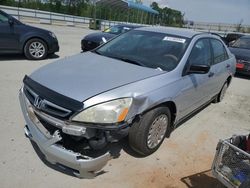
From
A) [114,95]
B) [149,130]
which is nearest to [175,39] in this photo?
[149,130]

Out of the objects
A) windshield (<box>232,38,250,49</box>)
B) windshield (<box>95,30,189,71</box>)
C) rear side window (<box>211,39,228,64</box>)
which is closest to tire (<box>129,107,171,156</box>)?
windshield (<box>95,30,189,71</box>)

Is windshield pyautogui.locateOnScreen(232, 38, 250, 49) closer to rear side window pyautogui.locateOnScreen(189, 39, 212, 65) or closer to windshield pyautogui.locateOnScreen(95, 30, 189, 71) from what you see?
rear side window pyautogui.locateOnScreen(189, 39, 212, 65)

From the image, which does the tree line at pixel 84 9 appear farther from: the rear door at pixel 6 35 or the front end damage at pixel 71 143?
the front end damage at pixel 71 143

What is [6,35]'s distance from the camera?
7523mm

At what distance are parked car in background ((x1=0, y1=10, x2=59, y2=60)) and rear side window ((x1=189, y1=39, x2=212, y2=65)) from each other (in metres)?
5.35

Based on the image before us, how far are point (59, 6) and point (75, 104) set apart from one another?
3263 centimetres

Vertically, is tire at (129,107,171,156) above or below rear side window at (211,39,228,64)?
below

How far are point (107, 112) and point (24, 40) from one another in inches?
241

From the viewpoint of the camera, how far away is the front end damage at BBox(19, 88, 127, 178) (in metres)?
2.69

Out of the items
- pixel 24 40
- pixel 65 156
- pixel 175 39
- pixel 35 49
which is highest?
pixel 175 39

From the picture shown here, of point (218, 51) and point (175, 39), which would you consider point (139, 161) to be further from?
point (218, 51)

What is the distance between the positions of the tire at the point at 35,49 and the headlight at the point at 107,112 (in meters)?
6.11

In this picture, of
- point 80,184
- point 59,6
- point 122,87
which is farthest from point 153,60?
point 59,6

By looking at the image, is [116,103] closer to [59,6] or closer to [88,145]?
[88,145]
